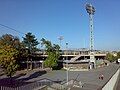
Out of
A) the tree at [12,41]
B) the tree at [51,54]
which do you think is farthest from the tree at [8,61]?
the tree at [51,54]

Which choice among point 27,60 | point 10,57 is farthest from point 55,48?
point 10,57

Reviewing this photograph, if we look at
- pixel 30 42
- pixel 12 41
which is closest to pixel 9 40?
pixel 12 41

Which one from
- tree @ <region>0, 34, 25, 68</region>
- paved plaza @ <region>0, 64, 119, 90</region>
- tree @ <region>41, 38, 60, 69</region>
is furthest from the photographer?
tree @ <region>41, 38, 60, 69</region>

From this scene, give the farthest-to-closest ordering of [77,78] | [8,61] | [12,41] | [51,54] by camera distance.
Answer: [51,54], [12,41], [77,78], [8,61]

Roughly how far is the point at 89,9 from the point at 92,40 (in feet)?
44.7

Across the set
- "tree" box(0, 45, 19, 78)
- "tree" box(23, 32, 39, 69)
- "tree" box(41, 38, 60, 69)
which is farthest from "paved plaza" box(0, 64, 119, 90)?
"tree" box(23, 32, 39, 69)

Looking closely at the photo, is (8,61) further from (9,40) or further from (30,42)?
(30,42)

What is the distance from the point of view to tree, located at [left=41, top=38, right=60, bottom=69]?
70.6 metres

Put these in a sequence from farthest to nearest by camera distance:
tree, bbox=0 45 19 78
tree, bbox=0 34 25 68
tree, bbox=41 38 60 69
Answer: tree, bbox=41 38 60 69 → tree, bbox=0 34 25 68 → tree, bbox=0 45 19 78

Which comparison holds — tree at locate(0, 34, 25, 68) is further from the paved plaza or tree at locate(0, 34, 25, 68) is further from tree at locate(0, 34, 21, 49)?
the paved plaza

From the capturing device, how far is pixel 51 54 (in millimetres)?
70688

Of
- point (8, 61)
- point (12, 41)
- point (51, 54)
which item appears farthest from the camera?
point (51, 54)

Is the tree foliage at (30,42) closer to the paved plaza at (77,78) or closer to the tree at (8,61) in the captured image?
the paved plaza at (77,78)

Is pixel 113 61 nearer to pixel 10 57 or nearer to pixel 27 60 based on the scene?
pixel 27 60
